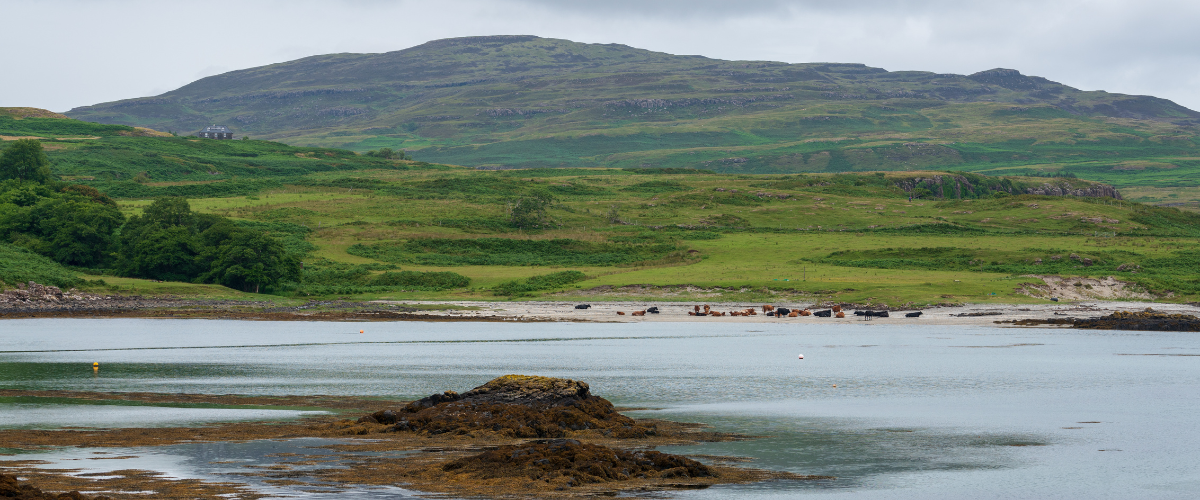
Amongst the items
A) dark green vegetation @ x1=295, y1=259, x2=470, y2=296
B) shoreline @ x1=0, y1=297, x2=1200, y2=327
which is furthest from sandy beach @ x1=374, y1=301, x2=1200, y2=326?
dark green vegetation @ x1=295, y1=259, x2=470, y2=296

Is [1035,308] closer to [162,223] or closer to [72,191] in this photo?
[162,223]

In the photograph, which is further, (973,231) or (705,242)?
(973,231)

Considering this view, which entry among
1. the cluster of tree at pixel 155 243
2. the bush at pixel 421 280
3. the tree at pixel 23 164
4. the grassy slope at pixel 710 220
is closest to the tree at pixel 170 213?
the cluster of tree at pixel 155 243

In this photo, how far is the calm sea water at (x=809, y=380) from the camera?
24922 mm

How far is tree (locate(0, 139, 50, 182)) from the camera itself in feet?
436

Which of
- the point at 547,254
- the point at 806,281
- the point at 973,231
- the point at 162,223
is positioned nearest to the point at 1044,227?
the point at 973,231

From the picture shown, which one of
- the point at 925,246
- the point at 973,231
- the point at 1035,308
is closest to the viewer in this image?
the point at 1035,308

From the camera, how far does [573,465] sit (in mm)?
22562

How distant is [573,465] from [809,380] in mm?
24126

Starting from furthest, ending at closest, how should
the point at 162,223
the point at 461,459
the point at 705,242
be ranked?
the point at 705,242, the point at 162,223, the point at 461,459

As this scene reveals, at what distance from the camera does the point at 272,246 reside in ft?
310

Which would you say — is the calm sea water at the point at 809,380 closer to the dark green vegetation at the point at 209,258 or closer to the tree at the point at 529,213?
the dark green vegetation at the point at 209,258

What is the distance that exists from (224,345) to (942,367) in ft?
136

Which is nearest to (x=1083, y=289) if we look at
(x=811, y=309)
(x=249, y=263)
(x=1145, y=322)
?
(x=1145, y=322)
